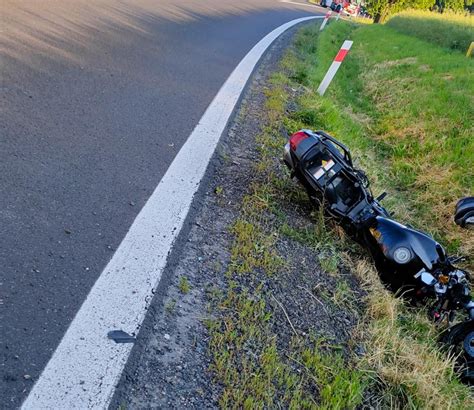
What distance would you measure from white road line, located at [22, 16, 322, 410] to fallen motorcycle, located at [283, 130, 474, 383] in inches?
→ 36.5

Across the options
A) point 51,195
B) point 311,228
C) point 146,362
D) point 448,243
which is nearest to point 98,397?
point 146,362

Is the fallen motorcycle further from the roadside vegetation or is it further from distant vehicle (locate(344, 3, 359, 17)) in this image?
distant vehicle (locate(344, 3, 359, 17))

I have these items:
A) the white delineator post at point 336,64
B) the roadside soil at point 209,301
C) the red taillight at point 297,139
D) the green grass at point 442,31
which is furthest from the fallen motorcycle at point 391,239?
the green grass at point 442,31

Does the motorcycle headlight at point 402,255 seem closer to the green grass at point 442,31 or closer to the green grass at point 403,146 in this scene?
the green grass at point 403,146

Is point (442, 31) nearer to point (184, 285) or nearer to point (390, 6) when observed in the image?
point (184, 285)

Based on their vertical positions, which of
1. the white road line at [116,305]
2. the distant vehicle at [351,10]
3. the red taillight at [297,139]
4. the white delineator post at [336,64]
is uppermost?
the distant vehicle at [351,10]

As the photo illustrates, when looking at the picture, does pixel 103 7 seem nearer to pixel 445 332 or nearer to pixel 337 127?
pixel 337 127

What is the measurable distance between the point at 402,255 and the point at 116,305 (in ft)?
7.23

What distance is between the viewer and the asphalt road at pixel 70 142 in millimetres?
2361

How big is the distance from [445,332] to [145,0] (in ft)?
37.2

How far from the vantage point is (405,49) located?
16.1 m

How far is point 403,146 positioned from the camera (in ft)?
28.5

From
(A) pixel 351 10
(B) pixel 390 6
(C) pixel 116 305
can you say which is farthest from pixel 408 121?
(A) pixel 351 10

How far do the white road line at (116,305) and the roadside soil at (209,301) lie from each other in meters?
0.07
